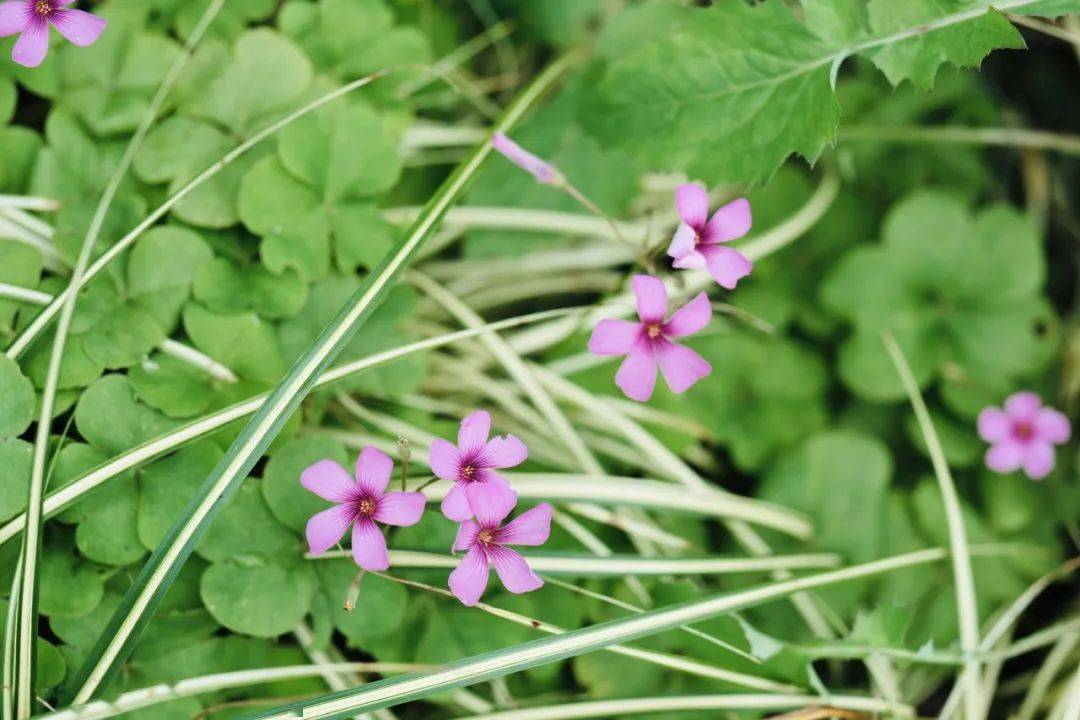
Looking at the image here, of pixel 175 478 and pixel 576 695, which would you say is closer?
pixel 175 478

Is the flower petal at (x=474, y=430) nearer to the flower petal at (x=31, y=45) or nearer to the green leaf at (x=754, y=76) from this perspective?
the green leaf at (x=754, y=76)

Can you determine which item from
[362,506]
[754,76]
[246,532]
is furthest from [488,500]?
[754,76]

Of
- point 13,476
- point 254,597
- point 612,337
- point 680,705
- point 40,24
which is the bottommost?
point 680,705

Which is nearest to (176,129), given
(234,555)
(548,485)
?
(234,555)

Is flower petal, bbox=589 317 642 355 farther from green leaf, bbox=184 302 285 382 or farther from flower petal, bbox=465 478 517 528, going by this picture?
green leaf, bbox=184 302 285 382

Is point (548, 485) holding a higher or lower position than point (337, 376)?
lower

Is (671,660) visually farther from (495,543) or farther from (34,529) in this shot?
(34,529)

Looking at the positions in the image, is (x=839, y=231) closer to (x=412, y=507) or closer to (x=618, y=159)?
(x=618, y=159)

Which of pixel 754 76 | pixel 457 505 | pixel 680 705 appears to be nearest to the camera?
pixel 457 505
